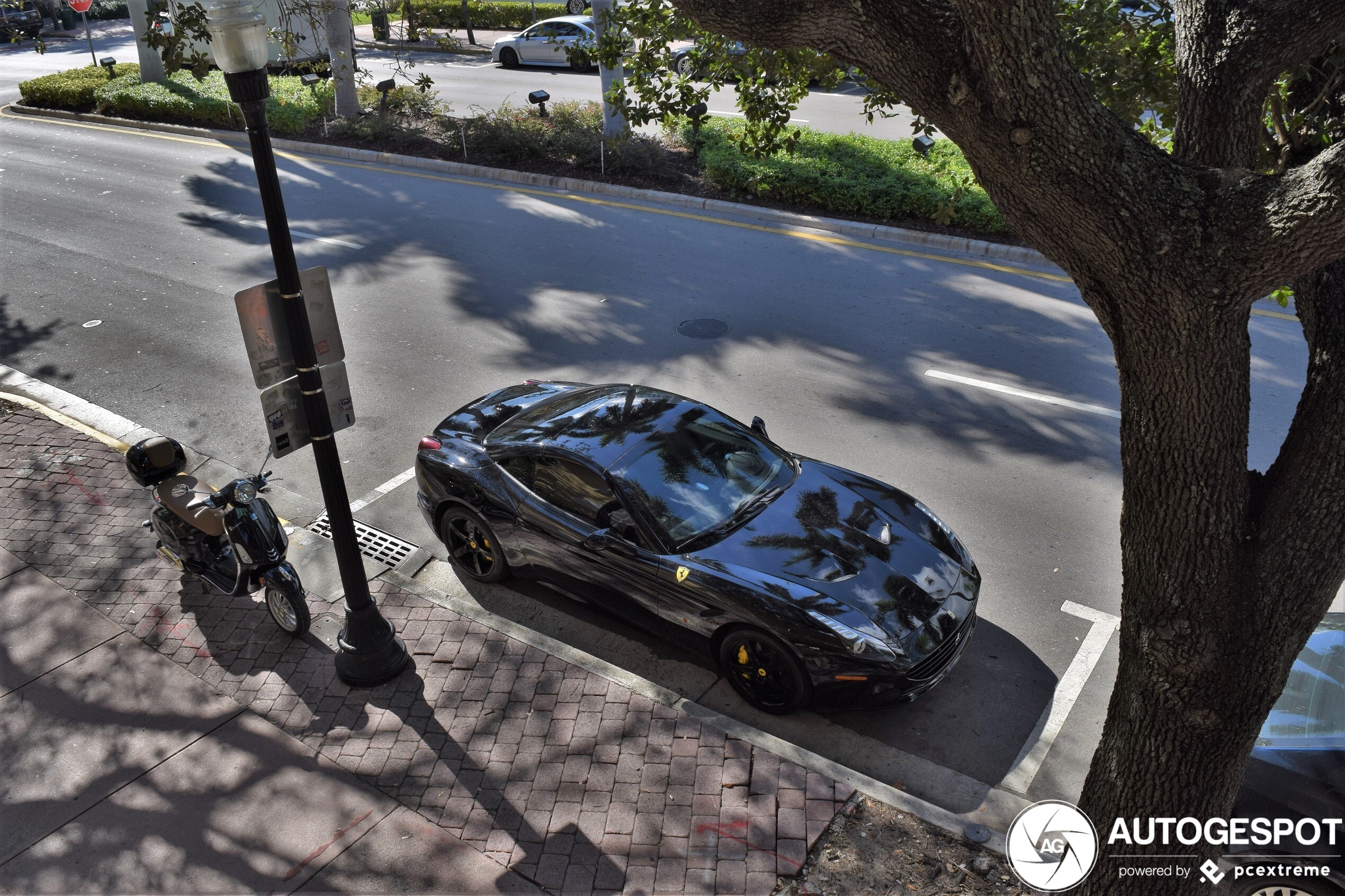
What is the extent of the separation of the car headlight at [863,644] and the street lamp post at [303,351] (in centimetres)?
277

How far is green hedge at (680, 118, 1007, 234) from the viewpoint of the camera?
14273 mm

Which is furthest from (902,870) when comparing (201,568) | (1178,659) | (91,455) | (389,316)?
(389,316)

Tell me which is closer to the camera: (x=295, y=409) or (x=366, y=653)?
(x=295, y=409)

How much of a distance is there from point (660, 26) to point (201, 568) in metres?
4.97

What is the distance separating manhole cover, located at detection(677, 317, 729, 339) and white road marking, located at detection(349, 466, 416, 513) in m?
3.75

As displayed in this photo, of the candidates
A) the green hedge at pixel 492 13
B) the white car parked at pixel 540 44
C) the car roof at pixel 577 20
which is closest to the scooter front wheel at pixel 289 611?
the white car parked at pixel 540 44

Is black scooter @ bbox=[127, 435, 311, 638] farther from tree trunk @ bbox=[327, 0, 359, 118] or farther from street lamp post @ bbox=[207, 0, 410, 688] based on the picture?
tree trunk @ bbox=[327, 0, 359, 118]

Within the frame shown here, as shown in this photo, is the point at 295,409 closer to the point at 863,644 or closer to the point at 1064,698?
the point at 863,644

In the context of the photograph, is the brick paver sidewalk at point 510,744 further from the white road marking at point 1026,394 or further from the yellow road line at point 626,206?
the yellow road line at point 626,206

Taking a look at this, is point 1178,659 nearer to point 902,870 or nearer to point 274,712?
point 902,870

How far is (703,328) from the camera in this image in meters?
11.6

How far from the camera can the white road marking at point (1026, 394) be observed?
9.59m

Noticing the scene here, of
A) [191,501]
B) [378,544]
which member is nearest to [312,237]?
[378,544]

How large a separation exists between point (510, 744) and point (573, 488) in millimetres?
1699
